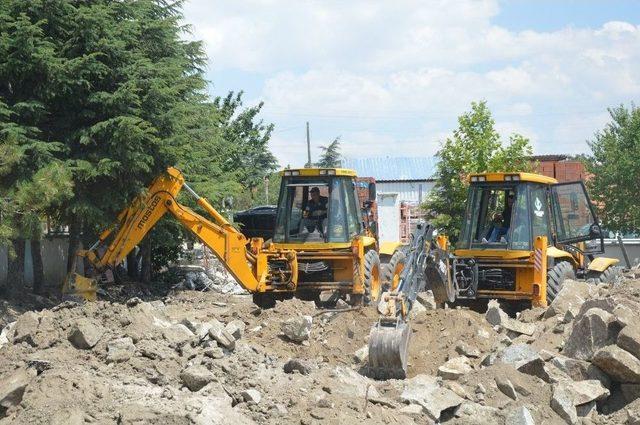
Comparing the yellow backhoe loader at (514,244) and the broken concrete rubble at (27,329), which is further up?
the yellow backhoe loader at (514,244)

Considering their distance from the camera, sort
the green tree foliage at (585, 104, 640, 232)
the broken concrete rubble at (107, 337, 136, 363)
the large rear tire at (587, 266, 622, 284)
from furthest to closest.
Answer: the green tree foliage at (585, 104, 640, 232), the large rear tire at (587, 266, 622, 284), the broken concrete rubble at (107, 337, 136, 363)

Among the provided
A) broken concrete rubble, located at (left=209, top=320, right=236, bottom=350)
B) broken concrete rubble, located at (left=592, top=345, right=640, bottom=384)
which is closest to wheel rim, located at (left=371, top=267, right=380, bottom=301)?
broken concrete rubble, located at (left=209, top=320, right=236, bottom=350)

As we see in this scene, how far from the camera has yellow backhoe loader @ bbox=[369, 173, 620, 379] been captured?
14.0 m

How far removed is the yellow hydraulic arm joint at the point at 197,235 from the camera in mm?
15896

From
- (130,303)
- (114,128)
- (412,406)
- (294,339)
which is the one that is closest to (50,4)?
(114,128)

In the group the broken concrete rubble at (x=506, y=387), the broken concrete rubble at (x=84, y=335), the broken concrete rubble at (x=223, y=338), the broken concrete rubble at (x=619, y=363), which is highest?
the broken concrete rubble at (x=84, y=335)

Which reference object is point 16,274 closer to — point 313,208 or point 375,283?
point 313,208

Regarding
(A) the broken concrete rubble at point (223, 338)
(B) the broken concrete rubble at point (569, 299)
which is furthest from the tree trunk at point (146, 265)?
(A) the broken concrete rubble at point (223, 338)

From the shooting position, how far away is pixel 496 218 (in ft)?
49.2

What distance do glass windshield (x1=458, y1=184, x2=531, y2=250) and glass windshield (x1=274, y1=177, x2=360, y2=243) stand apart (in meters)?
2.27

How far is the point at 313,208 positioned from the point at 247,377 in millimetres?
6889

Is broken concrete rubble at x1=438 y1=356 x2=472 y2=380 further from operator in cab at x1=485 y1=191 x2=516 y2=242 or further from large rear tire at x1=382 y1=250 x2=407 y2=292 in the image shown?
large rear tire at x1=382 y1=250 x2=407 y2=292

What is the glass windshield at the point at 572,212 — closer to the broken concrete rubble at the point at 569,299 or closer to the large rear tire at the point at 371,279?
the broken concrete rubble at the point at 569,299

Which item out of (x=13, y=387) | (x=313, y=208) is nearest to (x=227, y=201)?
(x=313, y=208)
